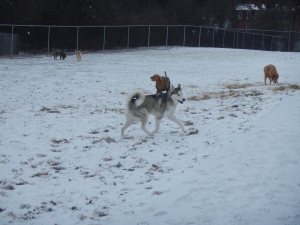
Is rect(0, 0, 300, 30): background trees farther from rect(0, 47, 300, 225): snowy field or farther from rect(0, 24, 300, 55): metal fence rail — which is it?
rect(0, 47, 300, 225): snowy field

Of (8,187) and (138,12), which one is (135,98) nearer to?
(8,187)

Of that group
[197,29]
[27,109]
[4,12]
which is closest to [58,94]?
[27,109]

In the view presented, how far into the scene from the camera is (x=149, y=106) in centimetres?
965

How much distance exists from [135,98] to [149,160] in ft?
6.17

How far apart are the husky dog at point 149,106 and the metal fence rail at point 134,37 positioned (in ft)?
66.9

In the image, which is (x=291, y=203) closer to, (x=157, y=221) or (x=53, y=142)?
(x=157, y=221)

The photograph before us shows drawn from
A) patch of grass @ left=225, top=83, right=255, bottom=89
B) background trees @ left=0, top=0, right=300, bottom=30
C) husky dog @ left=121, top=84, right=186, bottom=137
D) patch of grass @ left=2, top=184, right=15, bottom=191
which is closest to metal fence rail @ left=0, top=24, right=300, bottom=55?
background trees @ left=0, top=0, right=300, bottom=30

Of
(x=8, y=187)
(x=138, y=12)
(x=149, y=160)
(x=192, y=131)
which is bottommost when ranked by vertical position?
(x=8, y=187)

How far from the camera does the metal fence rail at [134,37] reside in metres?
32.5

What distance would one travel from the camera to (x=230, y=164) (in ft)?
24.0

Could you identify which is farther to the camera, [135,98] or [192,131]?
[192,131]

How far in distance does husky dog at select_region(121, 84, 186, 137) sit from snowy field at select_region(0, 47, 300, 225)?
0.42m

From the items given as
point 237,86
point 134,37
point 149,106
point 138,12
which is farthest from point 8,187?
point 138,12

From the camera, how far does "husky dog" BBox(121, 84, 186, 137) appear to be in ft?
30.5
